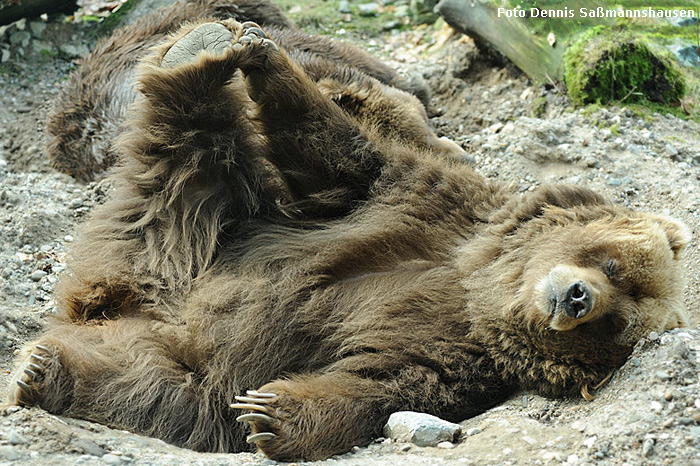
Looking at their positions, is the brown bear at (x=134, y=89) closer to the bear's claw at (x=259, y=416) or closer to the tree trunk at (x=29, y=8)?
the tree trunk at (x=29, y=8)

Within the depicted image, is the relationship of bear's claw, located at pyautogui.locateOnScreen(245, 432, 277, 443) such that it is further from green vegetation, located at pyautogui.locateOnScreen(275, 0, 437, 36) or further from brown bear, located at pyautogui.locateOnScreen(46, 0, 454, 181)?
green vegetation, located at pyautogui.locateOnScreen(275, 0, 437, 36)

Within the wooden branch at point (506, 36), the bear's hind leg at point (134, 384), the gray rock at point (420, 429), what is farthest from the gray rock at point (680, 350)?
the wooden branch at point (506, 36)

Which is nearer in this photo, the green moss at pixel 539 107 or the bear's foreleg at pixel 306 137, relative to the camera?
the bear's foreleg at pixel 306 137

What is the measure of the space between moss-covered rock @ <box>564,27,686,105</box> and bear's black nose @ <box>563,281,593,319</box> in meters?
3.20

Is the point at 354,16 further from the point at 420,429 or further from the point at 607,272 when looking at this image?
the point at 420,429

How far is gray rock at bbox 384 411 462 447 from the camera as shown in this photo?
140 inches

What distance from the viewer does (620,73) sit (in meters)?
6.42

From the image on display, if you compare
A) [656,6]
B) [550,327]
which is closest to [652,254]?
[550,327]

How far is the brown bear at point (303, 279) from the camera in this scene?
3820mm

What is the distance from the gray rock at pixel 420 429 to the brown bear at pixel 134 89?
248 centimetres

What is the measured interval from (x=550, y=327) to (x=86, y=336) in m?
2.33

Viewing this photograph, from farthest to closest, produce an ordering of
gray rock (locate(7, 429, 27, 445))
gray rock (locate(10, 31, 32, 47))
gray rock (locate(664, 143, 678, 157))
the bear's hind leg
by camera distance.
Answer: gray rock (locate(10, 31, 32, 47)), gray rock (locate(664, 143, 678, 157)), the bear's hind leg, gray rock (locate(7, 429, 27, 445))

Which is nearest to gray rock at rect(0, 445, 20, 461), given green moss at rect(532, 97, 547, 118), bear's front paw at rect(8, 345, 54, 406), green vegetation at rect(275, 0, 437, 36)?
bear's front paw at rect(8, 345, 54, 406)

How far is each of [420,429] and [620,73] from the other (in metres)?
4.01
